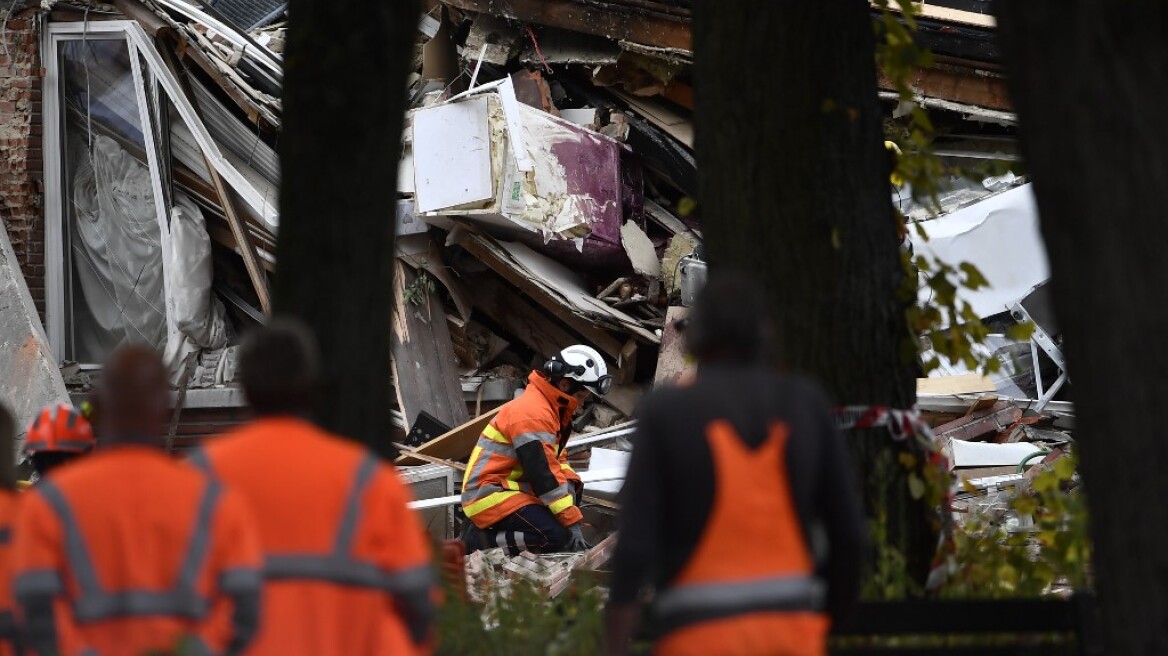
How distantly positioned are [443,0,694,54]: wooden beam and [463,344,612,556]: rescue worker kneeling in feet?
9.99

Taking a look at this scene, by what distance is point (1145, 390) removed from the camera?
374 centimetres

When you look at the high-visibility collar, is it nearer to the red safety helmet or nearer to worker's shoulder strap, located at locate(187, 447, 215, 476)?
the red safety helmet

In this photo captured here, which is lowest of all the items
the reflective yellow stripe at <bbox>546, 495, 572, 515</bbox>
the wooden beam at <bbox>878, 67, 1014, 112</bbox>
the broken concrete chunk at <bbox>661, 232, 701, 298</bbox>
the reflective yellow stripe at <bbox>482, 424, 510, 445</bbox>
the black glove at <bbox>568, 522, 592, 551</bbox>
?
the black glove at <bbox>568, 522, 592, 551</bbox>

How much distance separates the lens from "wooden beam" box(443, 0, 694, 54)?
11.3 meters

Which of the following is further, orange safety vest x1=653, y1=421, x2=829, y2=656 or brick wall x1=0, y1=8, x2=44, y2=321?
brick wall x1=0, y1=8, x2=44, y2=321

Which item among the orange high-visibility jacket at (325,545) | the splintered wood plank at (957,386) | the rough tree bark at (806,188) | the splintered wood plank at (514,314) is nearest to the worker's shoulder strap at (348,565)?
the orange high-visibility jacket at (325,545)

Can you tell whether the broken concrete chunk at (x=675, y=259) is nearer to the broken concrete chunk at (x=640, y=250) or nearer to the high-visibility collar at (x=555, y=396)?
the broken concrete chunk at (x=640, y=250)

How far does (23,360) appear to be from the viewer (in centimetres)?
1081

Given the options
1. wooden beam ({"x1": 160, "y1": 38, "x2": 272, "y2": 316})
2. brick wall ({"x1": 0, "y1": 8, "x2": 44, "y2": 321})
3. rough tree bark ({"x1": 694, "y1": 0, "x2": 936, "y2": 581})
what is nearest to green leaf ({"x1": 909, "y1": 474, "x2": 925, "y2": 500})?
rough tree bark ({"x1": 694, "y1": 0, "x2": 936, "y2": 581})

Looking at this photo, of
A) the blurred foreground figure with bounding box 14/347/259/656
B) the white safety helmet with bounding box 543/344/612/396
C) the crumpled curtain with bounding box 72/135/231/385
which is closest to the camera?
the blurred foreground figure with bounding box 14/347/259/656

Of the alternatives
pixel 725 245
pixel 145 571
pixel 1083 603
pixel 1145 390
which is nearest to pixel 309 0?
pixel 725 245

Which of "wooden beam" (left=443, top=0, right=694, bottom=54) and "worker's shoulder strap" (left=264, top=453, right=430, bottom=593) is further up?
"wooden beam" (left=443, top=0, right=694, bottom=54)

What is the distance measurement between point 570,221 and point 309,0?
6.96 m

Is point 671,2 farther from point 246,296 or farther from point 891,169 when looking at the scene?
point 891,169
